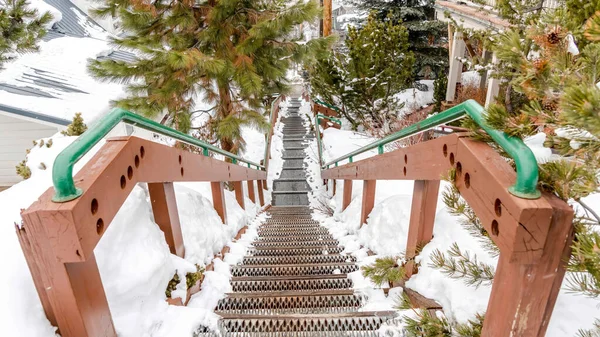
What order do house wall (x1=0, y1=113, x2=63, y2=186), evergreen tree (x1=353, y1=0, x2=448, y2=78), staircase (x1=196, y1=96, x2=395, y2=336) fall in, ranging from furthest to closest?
1. evergreen tree (x1=353, y1=0, x2=448, y2=78)
2. house wall (x1=0, y1=113, x2=63, y2=186)
3. staircase (x1=196, y1=96, x2=395, y2=336)

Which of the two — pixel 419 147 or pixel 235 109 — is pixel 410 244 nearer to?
pixel 419 147

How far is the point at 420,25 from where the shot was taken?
39.9ft

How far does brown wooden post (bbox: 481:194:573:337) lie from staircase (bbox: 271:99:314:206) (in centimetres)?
815

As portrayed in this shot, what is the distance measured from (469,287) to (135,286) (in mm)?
1656

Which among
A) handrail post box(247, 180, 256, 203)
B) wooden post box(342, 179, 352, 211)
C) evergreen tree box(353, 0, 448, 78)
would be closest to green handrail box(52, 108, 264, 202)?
wooden post box(342, 179, 352, 211)

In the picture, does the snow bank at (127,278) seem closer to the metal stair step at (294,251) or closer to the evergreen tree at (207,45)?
the metal stair step at (294,251)

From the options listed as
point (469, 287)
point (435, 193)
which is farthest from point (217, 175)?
point (469, 287)

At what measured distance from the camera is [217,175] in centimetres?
397

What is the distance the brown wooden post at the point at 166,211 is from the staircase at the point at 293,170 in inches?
273

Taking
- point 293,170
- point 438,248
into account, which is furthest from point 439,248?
point 293,170

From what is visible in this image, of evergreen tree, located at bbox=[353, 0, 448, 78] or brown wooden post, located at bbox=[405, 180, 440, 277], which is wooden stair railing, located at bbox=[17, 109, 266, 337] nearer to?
brown wooden post, located at bbox=[405, 180, 440, 277]

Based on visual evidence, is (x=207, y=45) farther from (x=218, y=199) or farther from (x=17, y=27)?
(x=218, y=199)

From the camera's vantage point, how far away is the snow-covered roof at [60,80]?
773cm

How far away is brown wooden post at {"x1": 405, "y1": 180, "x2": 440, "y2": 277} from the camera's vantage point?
227 centimetres
